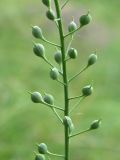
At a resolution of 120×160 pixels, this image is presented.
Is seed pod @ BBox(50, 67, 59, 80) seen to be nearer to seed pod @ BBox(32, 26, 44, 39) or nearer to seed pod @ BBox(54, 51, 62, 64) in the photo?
seed pod @ BBox(54, 51, 62, 64)

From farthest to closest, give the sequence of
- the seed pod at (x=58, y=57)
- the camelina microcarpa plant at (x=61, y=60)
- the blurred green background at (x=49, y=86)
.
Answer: the blurred green background at (x=49, y=86) < the seed pod at (x=58, y=57) < the camelina microcarpa plant at (x=61, y=60)

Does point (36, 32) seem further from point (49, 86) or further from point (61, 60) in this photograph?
point (49, 86)

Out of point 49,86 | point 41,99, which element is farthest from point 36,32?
point 49,86

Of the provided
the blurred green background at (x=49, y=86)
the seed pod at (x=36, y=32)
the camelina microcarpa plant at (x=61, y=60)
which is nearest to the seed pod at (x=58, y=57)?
the camelina microcarpa plant at (x=61, y=60)

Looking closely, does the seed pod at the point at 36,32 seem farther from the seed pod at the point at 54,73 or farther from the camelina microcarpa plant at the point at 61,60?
the seed pod at the point at 54,73

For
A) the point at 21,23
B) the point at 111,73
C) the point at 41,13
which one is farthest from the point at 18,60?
the point at 41,13

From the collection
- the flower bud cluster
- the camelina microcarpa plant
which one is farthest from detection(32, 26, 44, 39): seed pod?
the flower bud cluster

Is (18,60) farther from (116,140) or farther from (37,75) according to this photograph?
(116,140)

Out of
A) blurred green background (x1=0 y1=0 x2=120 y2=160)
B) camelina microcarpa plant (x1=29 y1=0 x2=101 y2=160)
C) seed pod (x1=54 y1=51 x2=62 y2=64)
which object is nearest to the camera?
camelina microcarpa plant (x1=29 y1=0 x2=101 y2=160)
